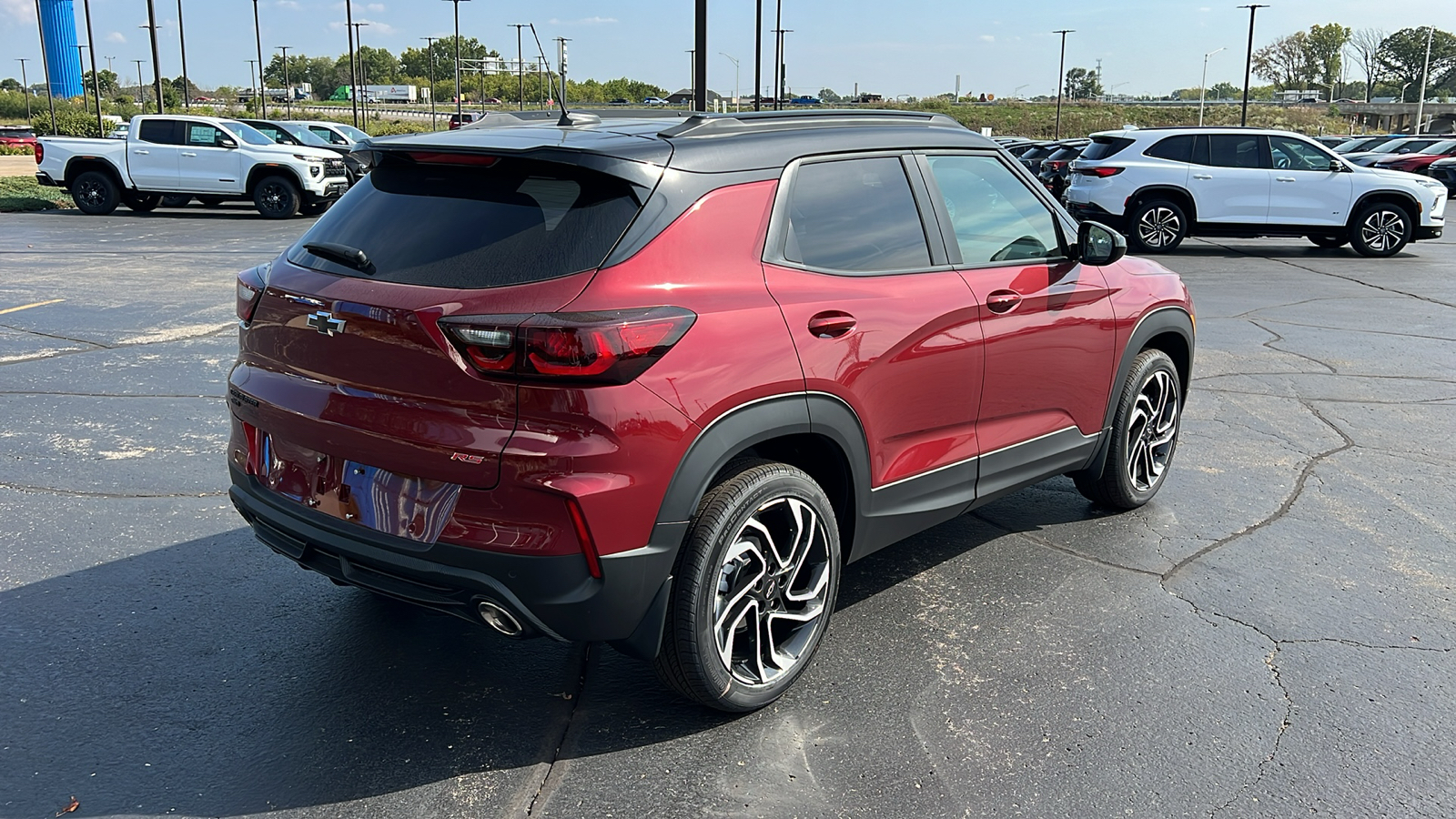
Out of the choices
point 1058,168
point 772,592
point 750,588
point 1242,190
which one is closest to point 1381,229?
point 1242,190

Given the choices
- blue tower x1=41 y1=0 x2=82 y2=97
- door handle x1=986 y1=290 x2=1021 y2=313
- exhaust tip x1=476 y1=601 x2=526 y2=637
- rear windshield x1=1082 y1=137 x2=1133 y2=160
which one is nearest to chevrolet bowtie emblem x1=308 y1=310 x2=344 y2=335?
exhaust tip x1=476 y1=601 x2=526 y2=637

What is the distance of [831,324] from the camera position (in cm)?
333

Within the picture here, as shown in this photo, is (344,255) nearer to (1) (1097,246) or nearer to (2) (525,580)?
(2) (525,580)

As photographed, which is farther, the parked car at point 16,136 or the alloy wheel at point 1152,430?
the parked car at point 16,136

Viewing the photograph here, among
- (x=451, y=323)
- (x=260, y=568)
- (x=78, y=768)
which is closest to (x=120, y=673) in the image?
(x=78, y=768)

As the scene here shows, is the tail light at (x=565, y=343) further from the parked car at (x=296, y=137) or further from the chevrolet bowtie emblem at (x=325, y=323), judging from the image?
the parked car at (x=296, y=137)

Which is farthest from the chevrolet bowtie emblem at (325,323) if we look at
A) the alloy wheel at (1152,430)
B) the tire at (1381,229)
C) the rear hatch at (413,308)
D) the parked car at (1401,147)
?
the parked car at (1401,147)

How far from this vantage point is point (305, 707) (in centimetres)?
330

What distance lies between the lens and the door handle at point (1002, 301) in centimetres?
398

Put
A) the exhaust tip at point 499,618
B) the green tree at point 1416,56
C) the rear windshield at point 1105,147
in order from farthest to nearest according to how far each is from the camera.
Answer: the green tree at point 1416,56
the rear windshield at point 1105,147
the exhaust tip at point 499,618

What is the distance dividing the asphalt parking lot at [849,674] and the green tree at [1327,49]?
150827 mm

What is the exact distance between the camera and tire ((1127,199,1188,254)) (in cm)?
1644

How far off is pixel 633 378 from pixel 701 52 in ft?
55.0

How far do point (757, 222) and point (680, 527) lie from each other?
0.95 meters
